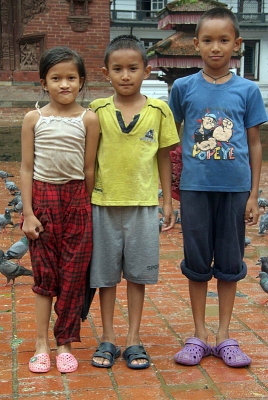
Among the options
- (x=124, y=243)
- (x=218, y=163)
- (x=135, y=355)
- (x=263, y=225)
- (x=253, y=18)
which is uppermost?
(x=253, y=18)

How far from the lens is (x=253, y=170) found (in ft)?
11.7

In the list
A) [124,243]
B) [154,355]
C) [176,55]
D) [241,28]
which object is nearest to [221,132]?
[124,243]

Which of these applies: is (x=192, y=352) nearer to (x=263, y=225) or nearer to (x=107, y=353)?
(x=107, y=353)

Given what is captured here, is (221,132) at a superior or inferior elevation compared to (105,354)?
superior

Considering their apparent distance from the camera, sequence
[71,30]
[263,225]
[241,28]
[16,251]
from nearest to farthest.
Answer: [16,251] < [263,225] < [71,30] < [241,28]

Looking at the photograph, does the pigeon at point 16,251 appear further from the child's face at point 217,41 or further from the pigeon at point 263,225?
the pigeon at point 263,225

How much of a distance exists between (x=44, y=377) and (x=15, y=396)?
0.26m

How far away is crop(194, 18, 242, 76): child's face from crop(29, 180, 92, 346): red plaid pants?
1067mm

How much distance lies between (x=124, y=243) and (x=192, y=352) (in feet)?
2.55

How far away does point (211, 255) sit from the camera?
3.62m

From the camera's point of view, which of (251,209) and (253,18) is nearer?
(251,209)

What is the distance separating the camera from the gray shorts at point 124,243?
3.42 metres

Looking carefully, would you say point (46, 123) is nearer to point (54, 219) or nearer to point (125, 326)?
point (54, 219)

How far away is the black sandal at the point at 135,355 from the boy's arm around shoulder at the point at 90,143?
39.7 inches
